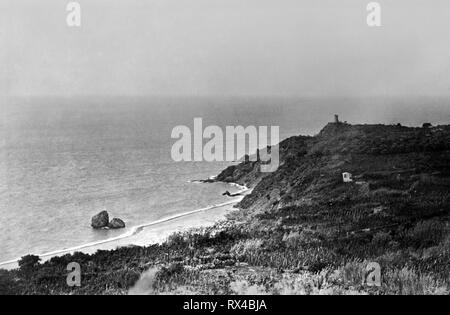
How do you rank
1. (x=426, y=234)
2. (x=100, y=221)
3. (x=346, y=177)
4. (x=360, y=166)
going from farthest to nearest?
(x=100, y=221), (x=360, y=166), (x=346, y=177), (x=426, y=234)

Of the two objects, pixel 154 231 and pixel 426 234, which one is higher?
pixel 426 234

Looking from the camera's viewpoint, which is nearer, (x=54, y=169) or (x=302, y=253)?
(x=302, y=253)

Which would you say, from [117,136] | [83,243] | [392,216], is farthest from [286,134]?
[392,216]

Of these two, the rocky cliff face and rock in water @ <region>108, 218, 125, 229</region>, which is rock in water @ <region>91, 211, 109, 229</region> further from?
the rocky cliff face

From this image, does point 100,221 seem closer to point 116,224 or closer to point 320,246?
point 116,224

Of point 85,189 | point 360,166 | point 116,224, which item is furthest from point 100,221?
point 360,166
